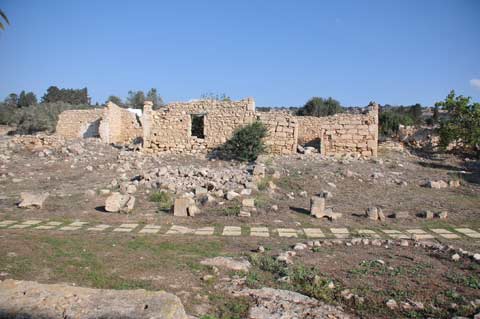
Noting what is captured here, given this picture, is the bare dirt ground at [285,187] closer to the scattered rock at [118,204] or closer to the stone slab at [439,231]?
the scattered rock at [118,204]

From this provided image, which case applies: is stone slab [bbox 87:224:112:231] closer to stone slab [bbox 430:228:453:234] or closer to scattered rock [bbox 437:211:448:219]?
stone slab [bbox 430:228:453:234]

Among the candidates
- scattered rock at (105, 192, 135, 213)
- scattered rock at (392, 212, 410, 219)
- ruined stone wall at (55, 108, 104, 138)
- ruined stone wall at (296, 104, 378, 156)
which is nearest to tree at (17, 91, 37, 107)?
ruined stone wall at (55, 108, 104, 138)

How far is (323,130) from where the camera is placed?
53.9 feet

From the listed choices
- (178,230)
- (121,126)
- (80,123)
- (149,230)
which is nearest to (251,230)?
(178,230)

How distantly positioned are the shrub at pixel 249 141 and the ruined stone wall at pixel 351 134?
3.09 metres

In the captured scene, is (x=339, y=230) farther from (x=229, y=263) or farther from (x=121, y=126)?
(x=121, y=126)

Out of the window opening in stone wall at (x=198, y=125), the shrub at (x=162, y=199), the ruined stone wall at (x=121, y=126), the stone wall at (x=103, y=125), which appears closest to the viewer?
the shrub at (x=162, y=199)

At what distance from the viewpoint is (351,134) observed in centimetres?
1620

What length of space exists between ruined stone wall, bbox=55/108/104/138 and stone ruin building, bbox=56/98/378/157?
18.3ft

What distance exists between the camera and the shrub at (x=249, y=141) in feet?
49.4

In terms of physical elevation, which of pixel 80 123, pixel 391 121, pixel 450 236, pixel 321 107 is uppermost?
pixel 321 107

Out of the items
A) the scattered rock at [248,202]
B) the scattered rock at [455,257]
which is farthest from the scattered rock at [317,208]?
the scattered rock at [455,257]

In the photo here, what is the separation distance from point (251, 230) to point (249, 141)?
8.00m

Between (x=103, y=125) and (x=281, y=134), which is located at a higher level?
(x=103, y=125)
